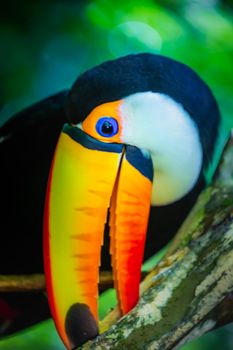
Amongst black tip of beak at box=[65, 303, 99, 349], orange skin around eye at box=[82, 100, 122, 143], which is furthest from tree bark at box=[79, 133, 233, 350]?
orange skin around eye at box=[82, 100, 122, 143]

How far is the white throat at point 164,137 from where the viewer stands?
1.34 meters

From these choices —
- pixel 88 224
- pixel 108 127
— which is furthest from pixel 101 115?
pixel 88 224

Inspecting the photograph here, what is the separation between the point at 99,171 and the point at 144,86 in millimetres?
237

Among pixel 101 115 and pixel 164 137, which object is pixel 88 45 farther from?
pixel 164 137

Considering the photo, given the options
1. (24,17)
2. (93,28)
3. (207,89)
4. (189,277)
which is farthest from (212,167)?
(24,17)

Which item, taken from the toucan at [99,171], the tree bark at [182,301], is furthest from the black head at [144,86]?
the tree bark at [182,301]

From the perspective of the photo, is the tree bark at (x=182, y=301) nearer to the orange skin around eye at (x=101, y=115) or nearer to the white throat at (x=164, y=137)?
the white throat at (x=164, y=137)

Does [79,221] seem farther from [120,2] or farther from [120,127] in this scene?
[120,2]

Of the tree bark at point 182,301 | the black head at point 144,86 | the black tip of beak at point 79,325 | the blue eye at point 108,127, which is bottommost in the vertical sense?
the black tip of beak at point 79,325

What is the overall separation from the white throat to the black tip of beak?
32 cm

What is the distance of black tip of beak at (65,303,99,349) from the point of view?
130cm

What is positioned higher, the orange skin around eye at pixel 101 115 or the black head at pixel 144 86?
the black head at pixel 144 86

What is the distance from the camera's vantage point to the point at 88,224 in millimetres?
1304

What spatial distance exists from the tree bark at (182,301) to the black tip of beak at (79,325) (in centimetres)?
2
